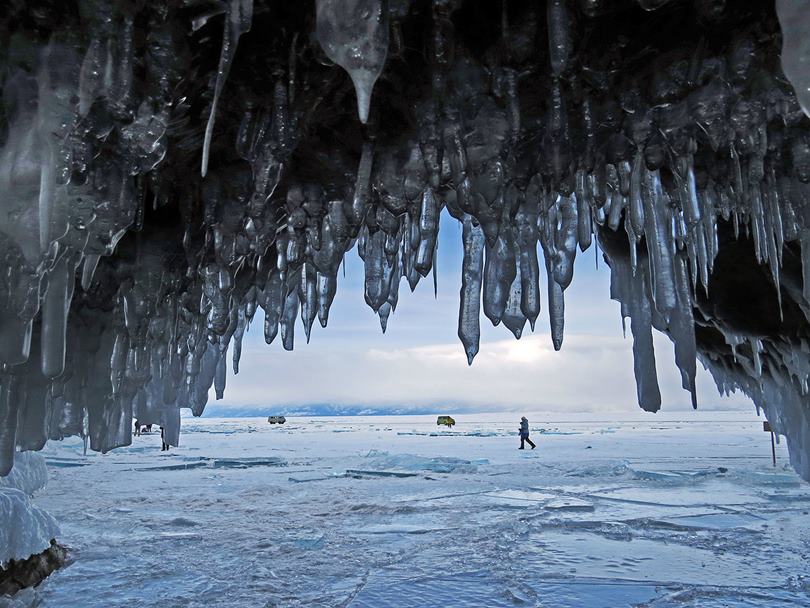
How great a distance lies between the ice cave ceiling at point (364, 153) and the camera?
238 cm

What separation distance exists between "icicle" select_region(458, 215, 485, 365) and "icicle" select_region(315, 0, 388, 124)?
2556 millimetres

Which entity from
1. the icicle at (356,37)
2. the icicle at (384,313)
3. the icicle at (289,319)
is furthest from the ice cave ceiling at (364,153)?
the icicle at (289,319)

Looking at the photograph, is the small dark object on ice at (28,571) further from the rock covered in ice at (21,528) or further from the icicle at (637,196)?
the icicle at (637,196)

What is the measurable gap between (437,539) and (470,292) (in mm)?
3790

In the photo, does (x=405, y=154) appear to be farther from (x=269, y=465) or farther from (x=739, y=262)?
(x=269, y=465)

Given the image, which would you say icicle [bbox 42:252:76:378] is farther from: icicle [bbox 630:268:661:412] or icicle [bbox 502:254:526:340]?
icicle [bbox 630:268:661:412]

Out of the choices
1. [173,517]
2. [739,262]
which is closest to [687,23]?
[739,262]

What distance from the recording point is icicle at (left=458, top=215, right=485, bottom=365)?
457cm

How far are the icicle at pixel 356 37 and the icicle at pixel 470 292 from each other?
2.56 m

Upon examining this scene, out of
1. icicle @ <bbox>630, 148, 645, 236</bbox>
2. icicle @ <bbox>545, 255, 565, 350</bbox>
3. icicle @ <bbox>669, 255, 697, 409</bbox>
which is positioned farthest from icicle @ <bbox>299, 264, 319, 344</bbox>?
icicle @ <bbox>669, 255, 697, 409</bbox>

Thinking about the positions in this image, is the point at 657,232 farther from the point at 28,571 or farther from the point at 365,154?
the point at 28,571

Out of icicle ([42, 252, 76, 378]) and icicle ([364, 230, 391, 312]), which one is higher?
icicle ([364, 230, 391, 312])

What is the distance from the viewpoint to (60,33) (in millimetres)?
2309

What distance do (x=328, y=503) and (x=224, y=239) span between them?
6837 millimetres
